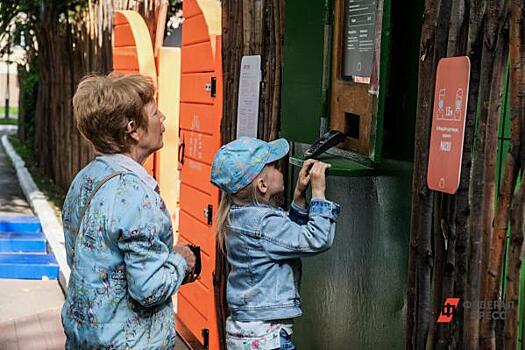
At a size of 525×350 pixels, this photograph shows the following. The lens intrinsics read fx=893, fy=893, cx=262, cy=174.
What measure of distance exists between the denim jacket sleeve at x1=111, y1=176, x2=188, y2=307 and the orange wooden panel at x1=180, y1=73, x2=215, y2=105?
2726 millimetres

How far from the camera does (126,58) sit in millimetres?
8188

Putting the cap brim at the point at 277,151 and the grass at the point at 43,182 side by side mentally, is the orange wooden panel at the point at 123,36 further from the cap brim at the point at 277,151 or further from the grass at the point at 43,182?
the cap brim at the point at 277,151

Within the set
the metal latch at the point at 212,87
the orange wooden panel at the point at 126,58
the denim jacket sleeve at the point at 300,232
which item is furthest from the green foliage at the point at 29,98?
the denim jacket sleeve at the point at 300,232

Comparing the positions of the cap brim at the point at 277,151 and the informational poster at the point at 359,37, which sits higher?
the informational poster at the point at 359,37

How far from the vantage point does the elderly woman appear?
3012 mm

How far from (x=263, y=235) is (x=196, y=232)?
2.83 meters

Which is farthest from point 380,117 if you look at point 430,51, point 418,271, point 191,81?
point 191,81

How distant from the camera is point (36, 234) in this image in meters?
10.4

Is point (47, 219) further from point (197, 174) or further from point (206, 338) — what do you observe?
point (206, 338)

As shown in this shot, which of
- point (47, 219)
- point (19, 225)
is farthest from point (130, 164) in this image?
point (47, 219)

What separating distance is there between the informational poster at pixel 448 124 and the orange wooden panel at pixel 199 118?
9.28 ft

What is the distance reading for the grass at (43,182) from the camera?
13307mm

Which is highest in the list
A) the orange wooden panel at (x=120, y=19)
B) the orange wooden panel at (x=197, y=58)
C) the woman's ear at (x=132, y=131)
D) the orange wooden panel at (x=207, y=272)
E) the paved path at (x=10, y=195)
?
the orange wooden panel at (x=120, y=19)

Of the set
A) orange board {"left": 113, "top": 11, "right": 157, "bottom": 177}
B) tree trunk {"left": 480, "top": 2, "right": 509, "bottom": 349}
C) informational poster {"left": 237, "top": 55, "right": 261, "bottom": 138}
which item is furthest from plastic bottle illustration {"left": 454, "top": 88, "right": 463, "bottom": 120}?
orange board {"left": 113, "top": 11, "right": 157, "bottom": 177}
